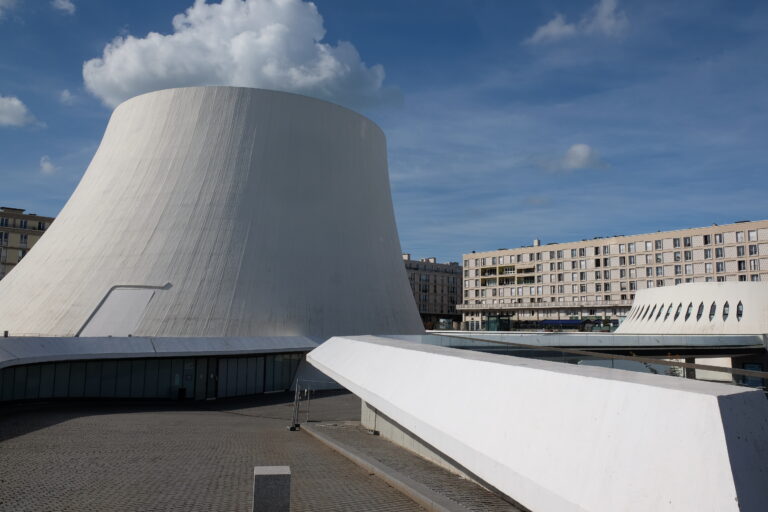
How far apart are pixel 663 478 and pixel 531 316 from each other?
8420 centimetres

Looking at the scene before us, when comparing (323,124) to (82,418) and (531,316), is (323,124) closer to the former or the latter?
(82,418)

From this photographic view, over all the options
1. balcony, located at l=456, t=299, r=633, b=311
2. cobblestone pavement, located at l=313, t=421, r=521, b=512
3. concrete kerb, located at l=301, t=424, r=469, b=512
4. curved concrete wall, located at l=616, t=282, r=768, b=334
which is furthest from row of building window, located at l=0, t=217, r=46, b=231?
concrete kerb, located at l=301, t=424, r=469, b=512

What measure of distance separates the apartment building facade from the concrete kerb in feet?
179

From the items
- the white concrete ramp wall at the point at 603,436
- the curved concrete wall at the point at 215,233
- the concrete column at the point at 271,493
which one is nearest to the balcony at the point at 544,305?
the curved concrete wall at the point at 215,233

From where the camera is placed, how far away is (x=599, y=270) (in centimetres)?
7956

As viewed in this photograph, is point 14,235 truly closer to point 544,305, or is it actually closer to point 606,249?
point 544,305

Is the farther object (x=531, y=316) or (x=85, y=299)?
(x=531, y=316)

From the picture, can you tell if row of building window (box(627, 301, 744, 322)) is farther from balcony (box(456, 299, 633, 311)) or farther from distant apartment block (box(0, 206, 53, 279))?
distant apartment block (box(0, 206, 53, 279))

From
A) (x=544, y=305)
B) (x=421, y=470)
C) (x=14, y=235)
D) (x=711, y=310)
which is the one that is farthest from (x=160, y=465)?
(x=544, y=305)

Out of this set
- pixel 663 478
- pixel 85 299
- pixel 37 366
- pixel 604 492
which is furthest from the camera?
pixel 85 299

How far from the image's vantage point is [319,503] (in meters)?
6.94

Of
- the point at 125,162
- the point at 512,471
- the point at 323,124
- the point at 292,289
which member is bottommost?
the point at 512,471

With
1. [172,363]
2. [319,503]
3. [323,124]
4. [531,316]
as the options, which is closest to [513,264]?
[531,316]

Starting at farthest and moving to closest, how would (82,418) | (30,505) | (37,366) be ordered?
(37,366), (82,418), (30,505)
